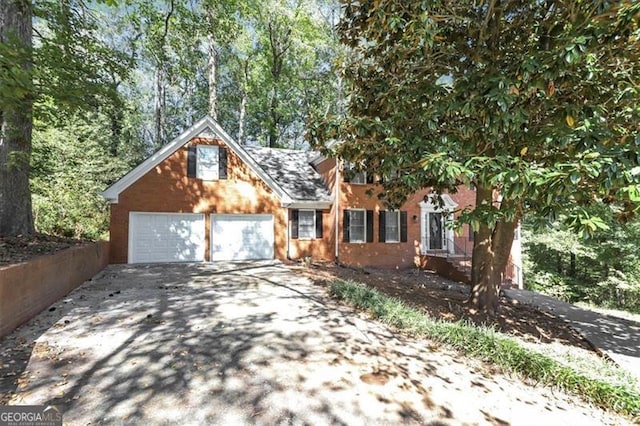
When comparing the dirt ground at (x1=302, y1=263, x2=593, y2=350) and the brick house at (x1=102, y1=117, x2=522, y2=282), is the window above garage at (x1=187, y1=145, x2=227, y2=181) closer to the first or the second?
the brick house at (x1=102, y1=117, x2=522, y2=282)

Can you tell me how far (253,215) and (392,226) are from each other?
6.70 m

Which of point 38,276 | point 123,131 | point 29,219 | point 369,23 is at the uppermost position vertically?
point 123,131

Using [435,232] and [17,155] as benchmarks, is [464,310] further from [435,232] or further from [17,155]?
[17,155]

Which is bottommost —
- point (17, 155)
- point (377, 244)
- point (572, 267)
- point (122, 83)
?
point (572, 267)

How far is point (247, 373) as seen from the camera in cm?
385

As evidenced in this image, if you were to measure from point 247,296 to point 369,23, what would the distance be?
6.48 meters

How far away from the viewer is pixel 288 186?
15.4 metres

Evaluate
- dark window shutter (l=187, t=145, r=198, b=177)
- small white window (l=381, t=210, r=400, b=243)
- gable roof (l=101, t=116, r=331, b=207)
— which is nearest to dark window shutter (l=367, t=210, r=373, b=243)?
small white window (l=381, t=210, r=400, b=243)

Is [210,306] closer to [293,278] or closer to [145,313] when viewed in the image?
[145,313]

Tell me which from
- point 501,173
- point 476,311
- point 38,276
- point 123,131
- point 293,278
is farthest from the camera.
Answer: point 123,131

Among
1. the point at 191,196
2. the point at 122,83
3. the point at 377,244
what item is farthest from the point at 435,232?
the point at 122,83

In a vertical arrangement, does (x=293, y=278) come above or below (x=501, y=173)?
below

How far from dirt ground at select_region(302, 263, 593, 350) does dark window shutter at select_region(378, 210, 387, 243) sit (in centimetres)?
310

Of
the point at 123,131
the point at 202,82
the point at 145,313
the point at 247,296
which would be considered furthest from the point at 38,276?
the point at 202,82
